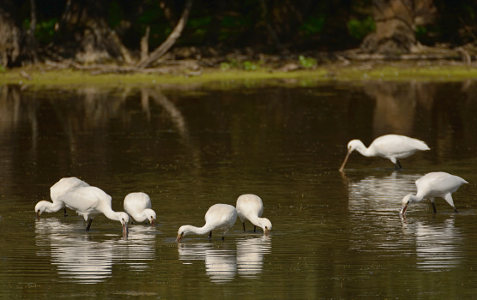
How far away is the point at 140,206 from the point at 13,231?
1904mm

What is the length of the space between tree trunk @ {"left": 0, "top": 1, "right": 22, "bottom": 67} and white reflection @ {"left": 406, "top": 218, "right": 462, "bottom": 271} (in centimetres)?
3195

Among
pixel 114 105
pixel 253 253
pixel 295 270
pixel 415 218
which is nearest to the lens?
pixel 295 270

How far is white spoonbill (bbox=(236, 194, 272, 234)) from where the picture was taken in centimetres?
1723

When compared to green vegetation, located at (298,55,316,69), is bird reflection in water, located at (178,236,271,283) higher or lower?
higher

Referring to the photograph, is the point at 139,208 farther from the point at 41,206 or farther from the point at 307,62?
the point at 307,62

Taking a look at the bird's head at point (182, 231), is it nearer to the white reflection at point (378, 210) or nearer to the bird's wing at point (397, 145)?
the white reflection at point (378, 210)

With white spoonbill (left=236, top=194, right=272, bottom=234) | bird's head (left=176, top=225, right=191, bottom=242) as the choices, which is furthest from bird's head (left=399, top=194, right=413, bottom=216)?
bird's head (left=176, top=225, right=191, bottom=242)

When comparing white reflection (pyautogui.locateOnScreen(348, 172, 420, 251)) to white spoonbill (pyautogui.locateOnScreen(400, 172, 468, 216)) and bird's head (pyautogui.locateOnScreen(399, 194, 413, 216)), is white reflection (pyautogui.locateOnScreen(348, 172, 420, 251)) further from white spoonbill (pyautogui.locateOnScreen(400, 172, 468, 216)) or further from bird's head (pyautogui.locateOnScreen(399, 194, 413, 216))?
white spoonbill (pyautogui.locateOnScreen(400, 172, 468, 216))

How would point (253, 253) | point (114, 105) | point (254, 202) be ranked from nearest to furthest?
point (253, 253)
point (254, 202)
point (114, 105)

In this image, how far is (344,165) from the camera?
2492cm

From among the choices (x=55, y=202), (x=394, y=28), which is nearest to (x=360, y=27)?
(x=394, y=28)

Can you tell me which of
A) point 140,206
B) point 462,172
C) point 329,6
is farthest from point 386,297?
point 329,6

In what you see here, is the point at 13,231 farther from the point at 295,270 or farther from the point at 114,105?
the point at 114,105

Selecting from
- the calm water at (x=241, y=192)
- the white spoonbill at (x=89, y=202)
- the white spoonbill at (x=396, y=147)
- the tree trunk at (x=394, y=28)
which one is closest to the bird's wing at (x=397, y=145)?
the white spoonbill at (x=396, y=147)
